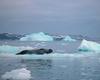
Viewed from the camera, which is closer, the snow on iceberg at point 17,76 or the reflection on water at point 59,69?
the snow on iceberg at point 17,76

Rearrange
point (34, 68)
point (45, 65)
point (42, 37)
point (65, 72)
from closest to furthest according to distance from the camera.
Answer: point (65, 72)
point (34, 68)
point (45, 65)
point (42, 37)

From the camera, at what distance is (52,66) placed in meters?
9.19

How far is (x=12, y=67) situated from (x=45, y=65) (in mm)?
1151

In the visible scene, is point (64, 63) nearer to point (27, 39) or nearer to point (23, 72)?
point (23, 72)

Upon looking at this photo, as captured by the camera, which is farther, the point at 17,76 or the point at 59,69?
the point at 59,69

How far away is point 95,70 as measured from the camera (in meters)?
8.31

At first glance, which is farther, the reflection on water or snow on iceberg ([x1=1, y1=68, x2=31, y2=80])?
the reflection on water

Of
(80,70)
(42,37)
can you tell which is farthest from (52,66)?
(42,37)

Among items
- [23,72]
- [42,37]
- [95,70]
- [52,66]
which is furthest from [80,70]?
[42,37]

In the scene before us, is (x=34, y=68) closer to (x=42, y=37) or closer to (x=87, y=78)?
(x=87, y=78)

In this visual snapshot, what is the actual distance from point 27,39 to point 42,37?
4.26ft

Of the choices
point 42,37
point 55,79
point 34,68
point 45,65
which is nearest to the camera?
point 55,79

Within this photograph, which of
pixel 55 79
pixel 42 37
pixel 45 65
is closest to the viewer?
pixel 55 79

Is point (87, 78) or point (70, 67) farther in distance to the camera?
point (70, 67)
